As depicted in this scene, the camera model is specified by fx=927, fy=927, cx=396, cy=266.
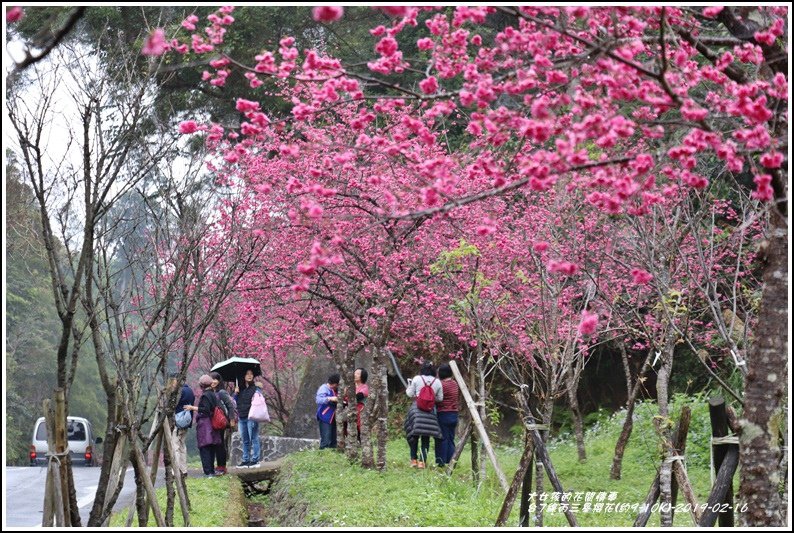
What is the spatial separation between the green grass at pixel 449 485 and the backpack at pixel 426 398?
880 mm

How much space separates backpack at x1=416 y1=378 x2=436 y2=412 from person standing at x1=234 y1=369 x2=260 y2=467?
3.71 metres

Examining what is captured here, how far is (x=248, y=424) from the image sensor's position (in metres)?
15.7

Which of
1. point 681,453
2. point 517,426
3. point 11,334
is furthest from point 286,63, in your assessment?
point 11,334

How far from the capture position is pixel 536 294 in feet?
42.4

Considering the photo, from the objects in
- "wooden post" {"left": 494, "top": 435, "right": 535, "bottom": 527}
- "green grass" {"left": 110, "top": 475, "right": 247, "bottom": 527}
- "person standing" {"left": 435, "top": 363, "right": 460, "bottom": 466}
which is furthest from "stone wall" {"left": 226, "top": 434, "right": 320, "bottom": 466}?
"wooden post" {"left": 494, "top": 435, "right": 535, "bottom": 527}

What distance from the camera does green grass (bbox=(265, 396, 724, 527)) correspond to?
9.20 meters

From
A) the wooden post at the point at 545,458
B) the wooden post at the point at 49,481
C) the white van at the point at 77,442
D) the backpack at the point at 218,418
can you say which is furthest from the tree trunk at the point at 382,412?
the white van at the point at 77,442

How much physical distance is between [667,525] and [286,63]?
16.0 ft

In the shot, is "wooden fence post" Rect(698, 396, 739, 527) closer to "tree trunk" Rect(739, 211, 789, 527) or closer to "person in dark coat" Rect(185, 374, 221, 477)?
"tree trunk" Rect(739, 211, 789, 527)

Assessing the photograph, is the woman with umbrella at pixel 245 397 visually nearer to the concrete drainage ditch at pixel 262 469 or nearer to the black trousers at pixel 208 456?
the concrete drainage ditch at pixel 262 469

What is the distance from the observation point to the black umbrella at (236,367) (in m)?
16.6

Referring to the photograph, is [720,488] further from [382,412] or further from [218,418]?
[218,418]

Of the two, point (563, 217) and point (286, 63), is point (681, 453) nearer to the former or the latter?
point (286, 63)

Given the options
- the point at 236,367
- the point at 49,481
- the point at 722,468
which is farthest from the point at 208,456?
the point at 722,468
